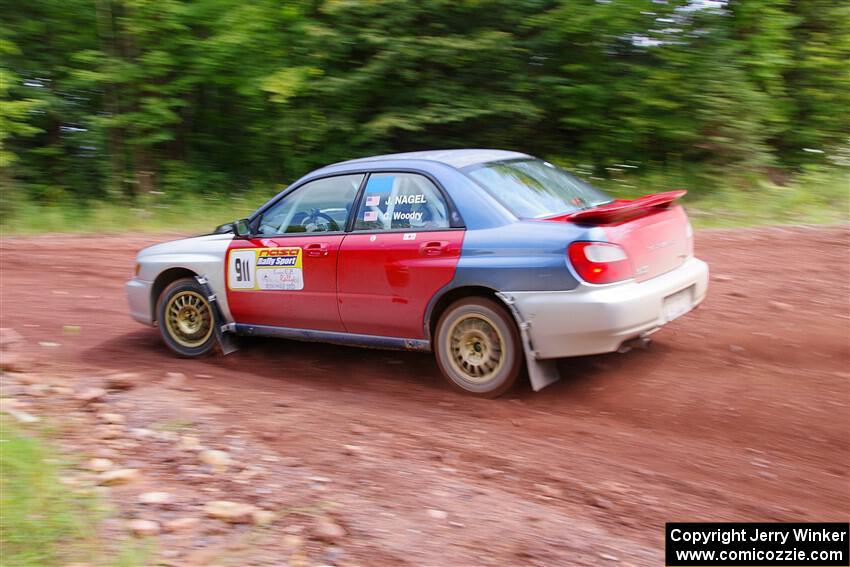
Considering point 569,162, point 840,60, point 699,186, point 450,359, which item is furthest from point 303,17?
point 450,359

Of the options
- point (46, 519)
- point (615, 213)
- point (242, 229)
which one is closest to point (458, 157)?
point (615, 213)

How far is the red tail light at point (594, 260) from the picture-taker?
517 cm

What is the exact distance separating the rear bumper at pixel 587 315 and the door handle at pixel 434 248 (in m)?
0.55

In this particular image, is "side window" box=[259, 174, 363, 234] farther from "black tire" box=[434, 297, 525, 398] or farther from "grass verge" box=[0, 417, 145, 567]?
"grass verge" box=[0, 417, 145, 567]

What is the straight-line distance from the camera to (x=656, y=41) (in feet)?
42.7

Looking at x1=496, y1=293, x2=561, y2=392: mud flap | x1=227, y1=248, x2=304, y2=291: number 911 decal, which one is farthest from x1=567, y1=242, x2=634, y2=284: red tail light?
x1=227, y1=248, x2=304, y2=291: number 911 decal

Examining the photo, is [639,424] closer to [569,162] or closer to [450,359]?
[450,359]

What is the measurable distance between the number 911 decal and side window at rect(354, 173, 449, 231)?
0.65 metres

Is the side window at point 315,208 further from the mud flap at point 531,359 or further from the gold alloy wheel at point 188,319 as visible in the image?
the mud flap at point 531,359

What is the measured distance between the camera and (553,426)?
5238mm

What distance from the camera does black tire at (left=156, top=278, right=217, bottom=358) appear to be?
710 centimetres

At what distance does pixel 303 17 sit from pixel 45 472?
12.2 meters

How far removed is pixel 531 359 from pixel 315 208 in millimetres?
2148

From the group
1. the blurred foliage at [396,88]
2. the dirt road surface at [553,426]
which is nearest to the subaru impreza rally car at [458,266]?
the dirt road surface at [553,426]
